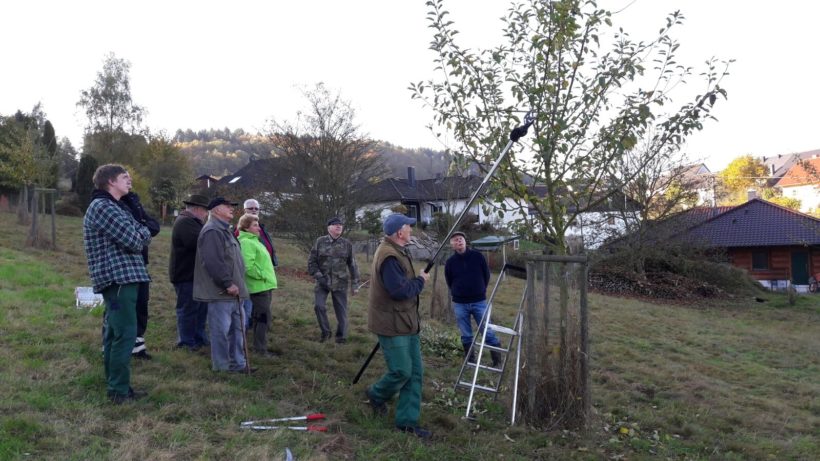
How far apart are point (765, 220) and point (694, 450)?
32388mm

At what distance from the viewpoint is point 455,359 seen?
788 cm

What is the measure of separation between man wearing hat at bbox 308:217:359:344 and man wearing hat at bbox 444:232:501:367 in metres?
1.38

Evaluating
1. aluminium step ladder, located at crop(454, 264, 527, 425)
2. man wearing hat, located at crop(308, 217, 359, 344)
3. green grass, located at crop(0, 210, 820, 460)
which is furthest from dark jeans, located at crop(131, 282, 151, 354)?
aluminium step ladder, located at crop(454, 264, 527, 425)

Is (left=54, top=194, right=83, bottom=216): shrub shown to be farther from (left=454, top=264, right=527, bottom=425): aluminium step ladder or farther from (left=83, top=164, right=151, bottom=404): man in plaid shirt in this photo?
(left=454, top=264, right=527, bottom=425): aluminium step ladder

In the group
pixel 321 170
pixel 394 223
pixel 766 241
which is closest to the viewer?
pixel 394 223

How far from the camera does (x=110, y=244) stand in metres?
4.82

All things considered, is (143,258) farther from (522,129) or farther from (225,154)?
(225,154)

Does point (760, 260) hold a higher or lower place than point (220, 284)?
lower

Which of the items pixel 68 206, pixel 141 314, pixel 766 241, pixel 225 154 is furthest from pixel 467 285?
pixel 225 154

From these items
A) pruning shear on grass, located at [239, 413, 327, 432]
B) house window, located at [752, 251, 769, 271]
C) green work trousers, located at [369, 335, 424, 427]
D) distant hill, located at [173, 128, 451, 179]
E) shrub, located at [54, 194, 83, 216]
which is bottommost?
pruning shear on grass, located at [239, 413, 327, 432]

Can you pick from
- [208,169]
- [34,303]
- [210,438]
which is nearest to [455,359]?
[210,438]

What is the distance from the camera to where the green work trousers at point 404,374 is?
16.1ft

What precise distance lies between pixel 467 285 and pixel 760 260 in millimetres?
31576

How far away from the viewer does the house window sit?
3303cm
